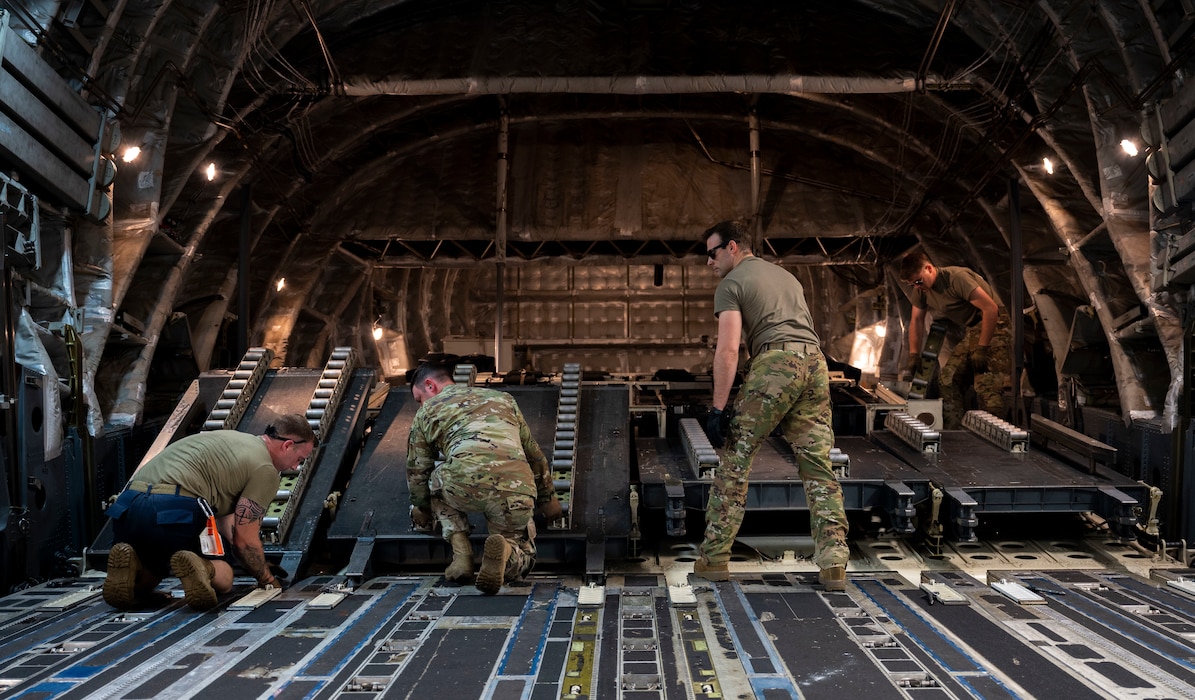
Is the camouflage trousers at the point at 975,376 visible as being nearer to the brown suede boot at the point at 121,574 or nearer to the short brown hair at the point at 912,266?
the short brown hair at the point at 912,266

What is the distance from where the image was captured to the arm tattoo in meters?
4.65

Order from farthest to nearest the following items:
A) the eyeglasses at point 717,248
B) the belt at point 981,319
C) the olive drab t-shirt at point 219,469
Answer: the belt at point 981,319 → the eyeglasses at point 717,248 → the olive drab t-shirt at point 219,469

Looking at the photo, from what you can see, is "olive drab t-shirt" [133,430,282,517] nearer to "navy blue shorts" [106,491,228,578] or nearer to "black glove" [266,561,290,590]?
"navy blue shorts" [106,491,228,578]

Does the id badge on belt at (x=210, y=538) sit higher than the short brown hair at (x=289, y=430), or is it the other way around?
the short brown hair at (x=289, y=430)

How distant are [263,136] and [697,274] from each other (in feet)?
32.2

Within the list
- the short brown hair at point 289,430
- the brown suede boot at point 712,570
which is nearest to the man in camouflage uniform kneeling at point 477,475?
the short brown hair at point 289,430

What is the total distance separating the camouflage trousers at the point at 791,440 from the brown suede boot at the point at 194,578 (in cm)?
259

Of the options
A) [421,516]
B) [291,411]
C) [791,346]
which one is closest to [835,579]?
[791,346]

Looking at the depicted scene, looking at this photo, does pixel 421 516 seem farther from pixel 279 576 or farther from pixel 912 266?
pixel 912 266

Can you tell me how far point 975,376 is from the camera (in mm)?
10188

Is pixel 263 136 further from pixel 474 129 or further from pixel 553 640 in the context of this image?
pixel 553 640

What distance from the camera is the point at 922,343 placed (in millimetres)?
9570

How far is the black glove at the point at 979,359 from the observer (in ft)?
31.3

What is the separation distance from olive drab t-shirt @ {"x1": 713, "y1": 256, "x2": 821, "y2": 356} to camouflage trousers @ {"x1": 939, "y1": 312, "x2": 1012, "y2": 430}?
527cm
